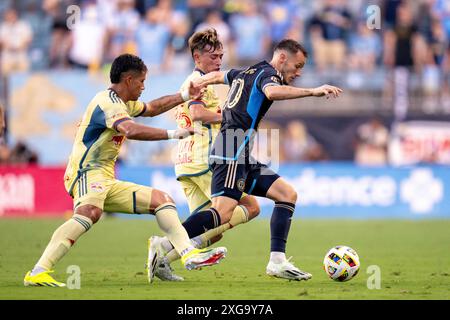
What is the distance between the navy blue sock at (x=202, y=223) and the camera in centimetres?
990

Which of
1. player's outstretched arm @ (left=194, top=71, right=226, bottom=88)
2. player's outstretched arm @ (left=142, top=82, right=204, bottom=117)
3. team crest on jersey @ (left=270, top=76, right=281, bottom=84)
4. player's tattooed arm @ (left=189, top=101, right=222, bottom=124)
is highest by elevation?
player's outstretched arm @ (left=194, top=71, right=226, bottom=88)

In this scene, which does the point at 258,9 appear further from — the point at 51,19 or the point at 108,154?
the point at 108,154

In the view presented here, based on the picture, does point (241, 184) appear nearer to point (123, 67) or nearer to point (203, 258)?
point (203, 258)

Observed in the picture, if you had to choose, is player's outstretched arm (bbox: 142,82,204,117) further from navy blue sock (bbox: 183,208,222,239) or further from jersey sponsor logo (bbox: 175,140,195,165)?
navy blue sock (bbox: 183,208,222,239)

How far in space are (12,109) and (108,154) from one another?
13.6m

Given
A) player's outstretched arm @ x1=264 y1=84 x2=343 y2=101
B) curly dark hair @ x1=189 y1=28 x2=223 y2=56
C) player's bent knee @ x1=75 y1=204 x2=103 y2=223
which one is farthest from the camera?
curly dark hair @ x1=189 y1=28 x2=223 y2=56

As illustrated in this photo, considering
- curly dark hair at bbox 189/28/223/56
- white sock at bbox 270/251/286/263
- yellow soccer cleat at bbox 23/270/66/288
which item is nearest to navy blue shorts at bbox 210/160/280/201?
white sock at bbox 270/251/286/263

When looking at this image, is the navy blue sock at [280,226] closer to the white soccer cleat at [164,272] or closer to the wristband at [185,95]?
the white soccer cleat at [164,272]

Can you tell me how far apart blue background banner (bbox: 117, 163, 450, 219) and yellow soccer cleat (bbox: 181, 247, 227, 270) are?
12.3 meters

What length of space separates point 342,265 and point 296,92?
197 cm

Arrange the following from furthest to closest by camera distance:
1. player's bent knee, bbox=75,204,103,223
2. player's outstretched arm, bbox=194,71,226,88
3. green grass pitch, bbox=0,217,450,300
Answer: player's outstretched arm, bbox=194,71,226,88
player's bent knee, bbox=75,204,103,223
green grass pitch, bbox=0,217,450,300

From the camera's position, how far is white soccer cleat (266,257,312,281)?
32.5ft
